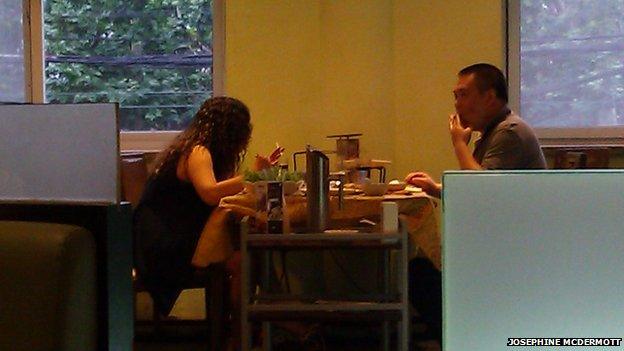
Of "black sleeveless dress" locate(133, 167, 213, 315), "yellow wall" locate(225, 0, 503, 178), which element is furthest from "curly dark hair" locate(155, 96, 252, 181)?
"yellow wall" locate(225, 0, 503, 178)

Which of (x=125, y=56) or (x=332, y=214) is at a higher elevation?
(x=125, y=56)

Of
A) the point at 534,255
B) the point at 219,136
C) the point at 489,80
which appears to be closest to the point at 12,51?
the point at 219,136

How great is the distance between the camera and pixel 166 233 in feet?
10.2

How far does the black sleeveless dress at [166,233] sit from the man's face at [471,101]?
111cm

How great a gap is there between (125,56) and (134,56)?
0.05 metres

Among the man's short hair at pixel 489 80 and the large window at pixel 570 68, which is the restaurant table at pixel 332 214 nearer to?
the man's short hair at pixel 489 80

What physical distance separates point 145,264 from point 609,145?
259 centimetres

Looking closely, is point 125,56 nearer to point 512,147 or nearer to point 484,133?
point 484,133

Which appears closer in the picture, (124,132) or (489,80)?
(489,80)

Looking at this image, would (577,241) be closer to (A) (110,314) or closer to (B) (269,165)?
(A) (110,314)

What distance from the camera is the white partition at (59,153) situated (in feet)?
4.98

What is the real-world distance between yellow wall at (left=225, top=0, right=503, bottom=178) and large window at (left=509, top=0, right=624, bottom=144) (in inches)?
12.1

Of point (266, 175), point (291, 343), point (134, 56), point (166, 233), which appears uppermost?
point (134, 56)

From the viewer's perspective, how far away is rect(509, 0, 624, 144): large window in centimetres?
444
